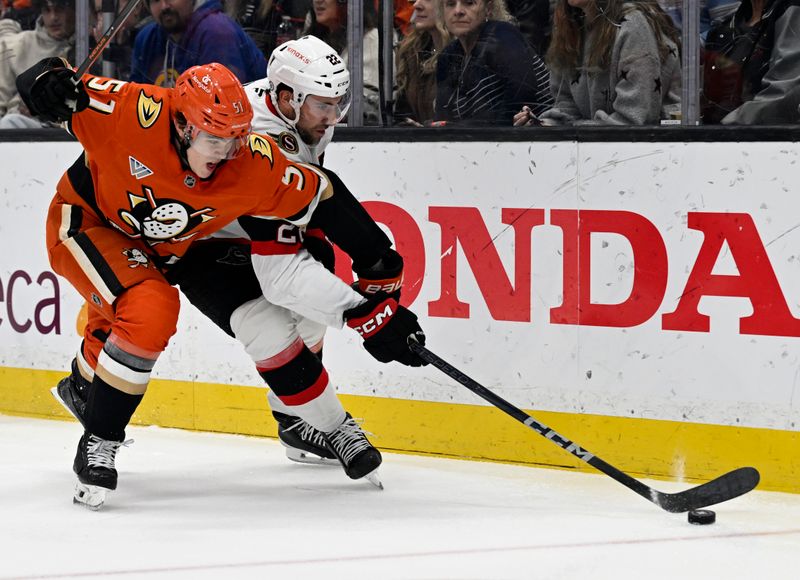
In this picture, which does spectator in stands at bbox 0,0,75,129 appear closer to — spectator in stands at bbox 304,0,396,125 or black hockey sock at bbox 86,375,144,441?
spectator in stands at bbox 304,0,396,125

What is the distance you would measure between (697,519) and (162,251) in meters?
1.41

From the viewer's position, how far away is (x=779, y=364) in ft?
10.9

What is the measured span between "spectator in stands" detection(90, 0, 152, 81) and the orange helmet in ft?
4.58

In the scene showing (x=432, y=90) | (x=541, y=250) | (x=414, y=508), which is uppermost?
(x=432, y=90)

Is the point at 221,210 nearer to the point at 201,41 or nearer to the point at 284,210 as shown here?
the point at 284,210

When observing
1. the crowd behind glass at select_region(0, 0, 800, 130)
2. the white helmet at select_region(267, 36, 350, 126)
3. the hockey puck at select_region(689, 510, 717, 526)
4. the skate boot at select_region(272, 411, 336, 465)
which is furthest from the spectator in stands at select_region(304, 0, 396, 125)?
the hockey puck at select_region(689, 510, 717, 526)

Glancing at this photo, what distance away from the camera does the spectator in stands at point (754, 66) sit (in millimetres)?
3289

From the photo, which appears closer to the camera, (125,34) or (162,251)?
(162,251)

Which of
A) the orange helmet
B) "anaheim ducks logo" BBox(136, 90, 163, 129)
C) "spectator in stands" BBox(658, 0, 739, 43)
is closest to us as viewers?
the orange helmet

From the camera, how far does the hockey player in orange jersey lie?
3037 millimetres

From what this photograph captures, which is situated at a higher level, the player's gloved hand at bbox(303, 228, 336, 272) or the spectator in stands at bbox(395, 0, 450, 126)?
the spectator in stands at bbox(395, 0, 450, 126)

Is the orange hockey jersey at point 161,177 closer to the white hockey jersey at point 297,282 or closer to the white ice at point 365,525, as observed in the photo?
the white hockey jersey at point 297,282

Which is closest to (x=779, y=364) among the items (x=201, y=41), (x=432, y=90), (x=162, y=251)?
(x=432, y=90)

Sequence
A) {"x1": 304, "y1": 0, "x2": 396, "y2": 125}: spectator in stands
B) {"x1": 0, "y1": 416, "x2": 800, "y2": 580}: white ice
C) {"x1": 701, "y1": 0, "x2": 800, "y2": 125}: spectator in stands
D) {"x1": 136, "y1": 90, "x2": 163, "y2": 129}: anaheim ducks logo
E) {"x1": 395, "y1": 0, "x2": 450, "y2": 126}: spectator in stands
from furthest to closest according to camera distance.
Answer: {"x1": 304, "y1": 0, "x2": 396, "y2": 125}: spectator in stands < {"x1": 395, "y1": 0, "x2": 450, "y2": 126}: spectator in stands < {"x1": 701, "y1": 0, "x2": 800, "y2": 125}: spectator in stands < {"x1": 136, "y1": 90, "x2": 163, "y2": 129}: anaheim ducks logo < {"x1": 0, "y1": 416, "x2": 800, "y2": 580}: white ice
